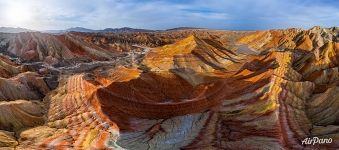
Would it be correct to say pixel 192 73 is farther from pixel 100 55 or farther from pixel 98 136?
pixel 100 55

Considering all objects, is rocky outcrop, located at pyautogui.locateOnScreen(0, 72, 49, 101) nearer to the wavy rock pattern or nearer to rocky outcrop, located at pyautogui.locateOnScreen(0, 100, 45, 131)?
the wavy rock pattern

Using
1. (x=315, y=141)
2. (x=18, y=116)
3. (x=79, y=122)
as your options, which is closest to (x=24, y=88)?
(x=18, y=116)

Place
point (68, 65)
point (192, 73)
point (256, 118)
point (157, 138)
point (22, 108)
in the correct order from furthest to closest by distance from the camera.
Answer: point (68, 65) < point (192, 73) < point (22, 108) < point (256, 118) < point (157, 138)

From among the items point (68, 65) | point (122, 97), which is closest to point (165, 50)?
point (68, 65)

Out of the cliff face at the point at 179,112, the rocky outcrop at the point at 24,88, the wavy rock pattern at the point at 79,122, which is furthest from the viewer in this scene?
the rocky outcrop at the point at 24,88

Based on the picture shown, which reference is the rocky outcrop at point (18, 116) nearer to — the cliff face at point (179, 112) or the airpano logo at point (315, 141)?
the cliff face at point (179, 112)

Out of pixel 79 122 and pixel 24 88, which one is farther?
pixel 24 88

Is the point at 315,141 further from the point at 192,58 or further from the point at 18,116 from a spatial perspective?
the point at 192,58

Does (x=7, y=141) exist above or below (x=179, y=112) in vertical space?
below

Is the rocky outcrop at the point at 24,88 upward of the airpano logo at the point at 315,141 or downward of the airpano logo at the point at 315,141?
upward

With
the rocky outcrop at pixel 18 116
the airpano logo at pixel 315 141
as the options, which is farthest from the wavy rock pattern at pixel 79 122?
the airpano logo at pixel 315 141

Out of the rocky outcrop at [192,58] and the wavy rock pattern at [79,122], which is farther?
the rocky outcrop at [192,58]
